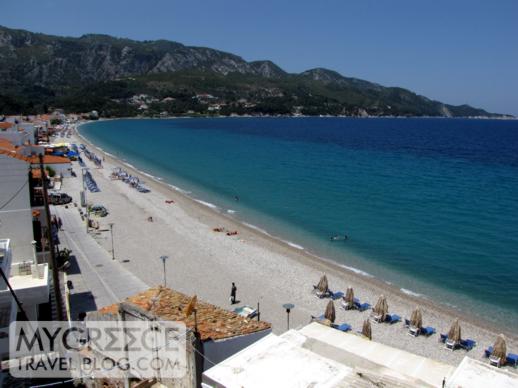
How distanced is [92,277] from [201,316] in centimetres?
1009

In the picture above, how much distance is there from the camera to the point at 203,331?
27.7 ft

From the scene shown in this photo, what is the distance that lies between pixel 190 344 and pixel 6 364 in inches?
198

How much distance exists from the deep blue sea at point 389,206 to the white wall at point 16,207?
16079 mm

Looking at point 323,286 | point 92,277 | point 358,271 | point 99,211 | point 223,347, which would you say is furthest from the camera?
point 99,211

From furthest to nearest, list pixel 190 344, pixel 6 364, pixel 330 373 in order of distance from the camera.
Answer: pixel 6 364 < pixel 190 344 < pixel 330 373

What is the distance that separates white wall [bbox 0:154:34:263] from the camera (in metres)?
13.9

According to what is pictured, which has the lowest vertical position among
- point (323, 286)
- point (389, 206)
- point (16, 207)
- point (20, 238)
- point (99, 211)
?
point (323, 286)

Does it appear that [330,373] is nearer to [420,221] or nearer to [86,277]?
[86,277]

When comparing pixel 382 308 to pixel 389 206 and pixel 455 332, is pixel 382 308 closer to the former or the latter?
pixel 455 332

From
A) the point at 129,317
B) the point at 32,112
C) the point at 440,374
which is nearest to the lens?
the point at 440,374

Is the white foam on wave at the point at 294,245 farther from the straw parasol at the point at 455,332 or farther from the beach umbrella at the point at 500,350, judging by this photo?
the beach umbrella at the point at 500,350

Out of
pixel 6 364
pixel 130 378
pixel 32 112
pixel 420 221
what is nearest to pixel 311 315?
pixel 130 378

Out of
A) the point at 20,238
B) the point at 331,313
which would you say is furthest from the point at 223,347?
the point at 20,238

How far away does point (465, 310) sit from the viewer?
60.4 ft
